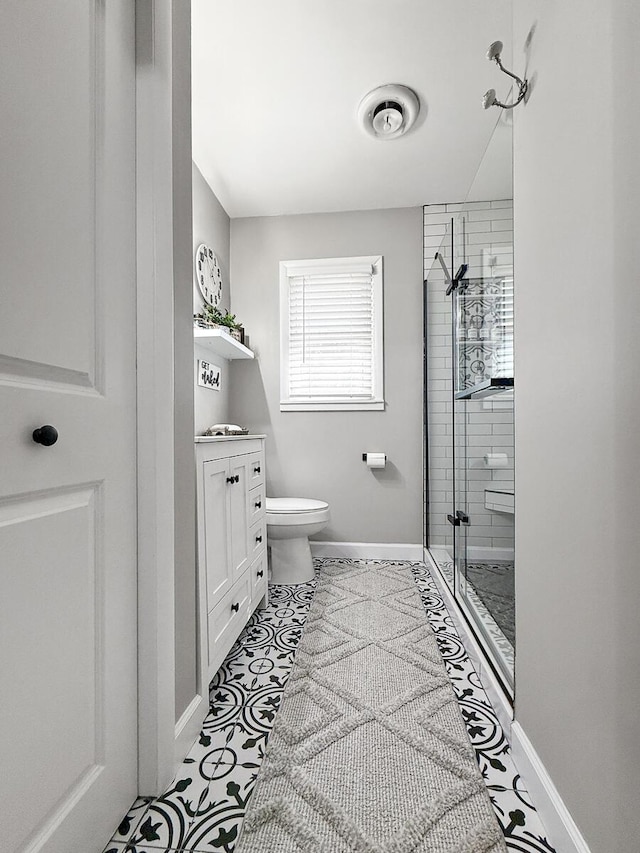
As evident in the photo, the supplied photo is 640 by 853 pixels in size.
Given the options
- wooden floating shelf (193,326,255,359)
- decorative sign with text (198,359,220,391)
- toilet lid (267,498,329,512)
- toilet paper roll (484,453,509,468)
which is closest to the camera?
toilet paper roll (484,453,509,468)

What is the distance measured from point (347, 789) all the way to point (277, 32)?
2.40 meters

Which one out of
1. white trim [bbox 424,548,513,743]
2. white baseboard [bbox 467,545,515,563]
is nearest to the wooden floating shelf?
white baseboard [bbox 467,545,515,563]

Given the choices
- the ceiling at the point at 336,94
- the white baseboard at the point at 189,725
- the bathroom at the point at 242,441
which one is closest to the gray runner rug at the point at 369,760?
the bathroom at the point at 242,441

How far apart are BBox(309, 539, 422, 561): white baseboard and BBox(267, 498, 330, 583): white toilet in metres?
0.45

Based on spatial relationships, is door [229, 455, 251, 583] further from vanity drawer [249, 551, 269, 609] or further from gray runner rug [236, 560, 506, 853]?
gray runner rug [236, 560, 506, 853]

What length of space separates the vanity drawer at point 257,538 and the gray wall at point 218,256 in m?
0.71

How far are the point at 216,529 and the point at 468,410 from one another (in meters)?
1.20

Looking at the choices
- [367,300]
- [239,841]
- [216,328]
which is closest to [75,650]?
[239,841]

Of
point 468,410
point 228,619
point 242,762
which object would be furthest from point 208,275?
point 242,762

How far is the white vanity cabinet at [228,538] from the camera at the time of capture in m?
1.41

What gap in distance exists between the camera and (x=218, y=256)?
2955 mm

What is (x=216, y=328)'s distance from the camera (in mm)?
2475

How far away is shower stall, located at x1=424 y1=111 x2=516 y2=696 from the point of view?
1.42 metres

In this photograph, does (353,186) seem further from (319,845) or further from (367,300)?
(319,845)
